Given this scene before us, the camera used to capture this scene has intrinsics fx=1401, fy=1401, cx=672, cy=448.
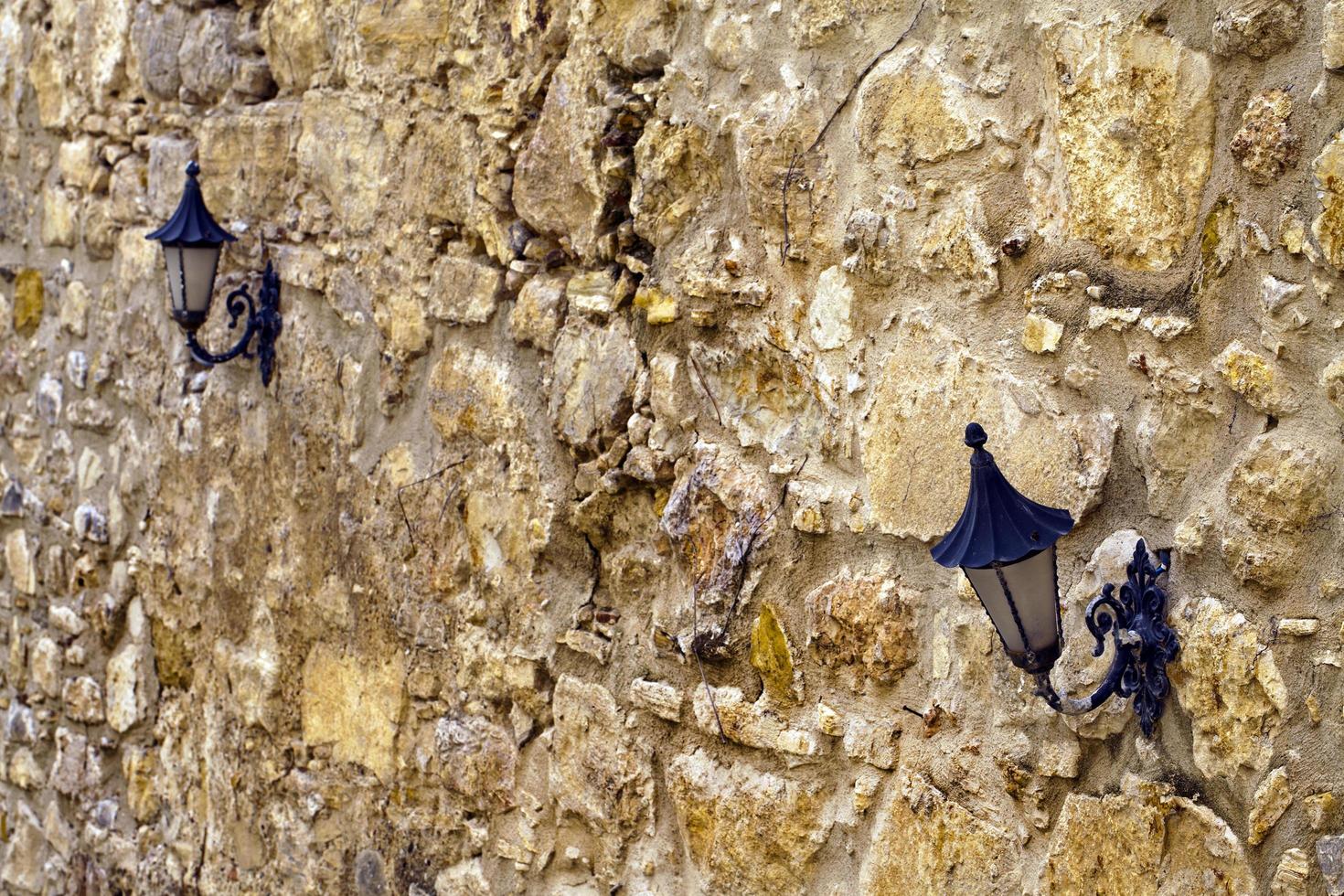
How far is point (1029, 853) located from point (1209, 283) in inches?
25.3

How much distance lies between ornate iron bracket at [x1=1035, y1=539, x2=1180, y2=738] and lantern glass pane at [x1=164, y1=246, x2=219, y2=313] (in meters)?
2.01

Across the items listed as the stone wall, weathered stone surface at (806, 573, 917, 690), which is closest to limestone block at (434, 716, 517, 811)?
the stone wall

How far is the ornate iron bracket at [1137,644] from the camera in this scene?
138 cm

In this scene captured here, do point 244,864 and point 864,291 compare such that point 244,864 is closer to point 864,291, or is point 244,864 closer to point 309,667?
point 309,667

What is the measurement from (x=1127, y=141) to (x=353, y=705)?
179cm

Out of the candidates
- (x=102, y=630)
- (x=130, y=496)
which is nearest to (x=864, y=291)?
(x=130, y=496)

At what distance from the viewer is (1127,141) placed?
4.60 feet

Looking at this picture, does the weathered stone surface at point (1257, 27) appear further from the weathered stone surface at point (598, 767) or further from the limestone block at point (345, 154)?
the limestone block at point (345, 154)

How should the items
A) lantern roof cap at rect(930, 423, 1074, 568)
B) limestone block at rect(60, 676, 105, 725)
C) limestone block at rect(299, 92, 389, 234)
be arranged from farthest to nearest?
1. limestone block at rect(60, 676, 105, 725)
2. limestone block at rect(299, 92, 389, 234)
3. lantern roof cap at rect(930, 423, 1074, 568)

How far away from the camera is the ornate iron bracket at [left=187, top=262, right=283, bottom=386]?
111 inches

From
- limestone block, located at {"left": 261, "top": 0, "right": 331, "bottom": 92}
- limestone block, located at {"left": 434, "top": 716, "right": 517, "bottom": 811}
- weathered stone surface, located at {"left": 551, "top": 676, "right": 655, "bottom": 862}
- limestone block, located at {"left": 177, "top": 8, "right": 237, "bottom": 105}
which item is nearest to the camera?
weathered stone surface, located at {"left": 551, "top": 676, "right": 655, "bottom": 862}

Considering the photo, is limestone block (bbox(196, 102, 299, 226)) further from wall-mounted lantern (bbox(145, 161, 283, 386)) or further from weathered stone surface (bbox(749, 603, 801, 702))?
weathered stone surface (bbox(749, 603, 801, 702))

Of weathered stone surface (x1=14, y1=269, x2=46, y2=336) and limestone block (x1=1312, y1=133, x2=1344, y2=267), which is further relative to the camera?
weathered stone surface (x1=14, y1=269, x2=46, y2=336)

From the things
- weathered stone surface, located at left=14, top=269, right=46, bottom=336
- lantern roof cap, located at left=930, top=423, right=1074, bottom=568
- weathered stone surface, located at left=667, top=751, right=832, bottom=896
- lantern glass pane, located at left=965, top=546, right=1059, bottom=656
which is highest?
lantern roof cap, located at left=930, top=423, right=1074, bottom=568
